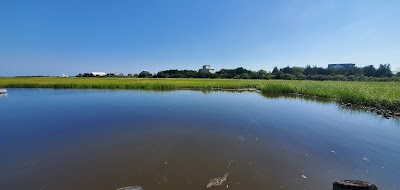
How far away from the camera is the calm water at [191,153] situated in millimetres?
5773

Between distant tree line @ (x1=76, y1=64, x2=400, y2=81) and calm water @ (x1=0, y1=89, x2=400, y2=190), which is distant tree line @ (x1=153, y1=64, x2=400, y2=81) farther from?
calm water @ (x1=0, y1=89, x2=400, y2=190)

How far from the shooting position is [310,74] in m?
79.1

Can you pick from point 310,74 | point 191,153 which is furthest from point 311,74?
point 191,153

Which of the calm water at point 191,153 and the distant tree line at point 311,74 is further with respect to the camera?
the distant tree line at point 311,74

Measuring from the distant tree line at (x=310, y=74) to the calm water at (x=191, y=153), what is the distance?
66151 mm

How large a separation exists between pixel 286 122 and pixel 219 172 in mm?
8430

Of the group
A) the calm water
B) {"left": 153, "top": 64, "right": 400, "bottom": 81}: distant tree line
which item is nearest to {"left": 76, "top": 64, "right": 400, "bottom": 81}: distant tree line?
{"left": 153, "top": 64, "right": 400, "bottom": 81}: distant tree line

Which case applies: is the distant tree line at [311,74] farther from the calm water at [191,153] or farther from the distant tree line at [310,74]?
the calm water at [191,153]

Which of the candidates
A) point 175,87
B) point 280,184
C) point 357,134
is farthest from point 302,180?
point 175,87

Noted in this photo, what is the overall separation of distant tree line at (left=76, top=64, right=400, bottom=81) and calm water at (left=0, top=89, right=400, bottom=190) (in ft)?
217

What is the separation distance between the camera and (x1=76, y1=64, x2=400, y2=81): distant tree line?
68.2 metres

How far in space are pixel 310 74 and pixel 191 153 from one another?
8365 centimetres

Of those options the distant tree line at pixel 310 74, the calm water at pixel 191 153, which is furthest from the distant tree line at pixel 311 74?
the calm water at pixel 191 153

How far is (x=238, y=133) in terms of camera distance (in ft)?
34.2
